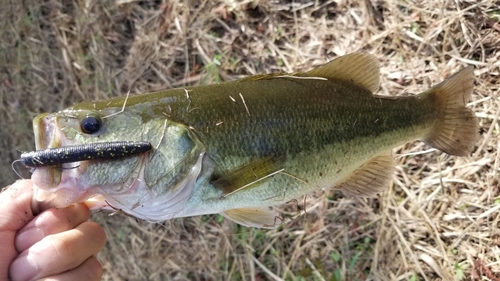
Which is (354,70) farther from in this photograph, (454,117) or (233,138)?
(233,138)

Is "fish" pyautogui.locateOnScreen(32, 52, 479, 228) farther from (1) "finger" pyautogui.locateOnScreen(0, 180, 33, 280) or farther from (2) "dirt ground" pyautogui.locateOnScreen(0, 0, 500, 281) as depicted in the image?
(2) "dirt ground" pyautogui.locateOnScreen(0, 0, 500, 281)

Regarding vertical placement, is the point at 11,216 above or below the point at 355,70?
below

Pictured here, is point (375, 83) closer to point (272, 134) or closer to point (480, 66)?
point (272, 134)

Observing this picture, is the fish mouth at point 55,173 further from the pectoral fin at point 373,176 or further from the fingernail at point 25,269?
the pectoral fin at point 373,176

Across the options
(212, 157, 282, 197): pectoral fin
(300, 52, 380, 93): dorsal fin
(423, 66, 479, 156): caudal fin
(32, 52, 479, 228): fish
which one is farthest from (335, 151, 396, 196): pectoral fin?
(212, 157, 282, 197): pectoral fin

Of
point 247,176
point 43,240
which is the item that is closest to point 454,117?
point 247,176
